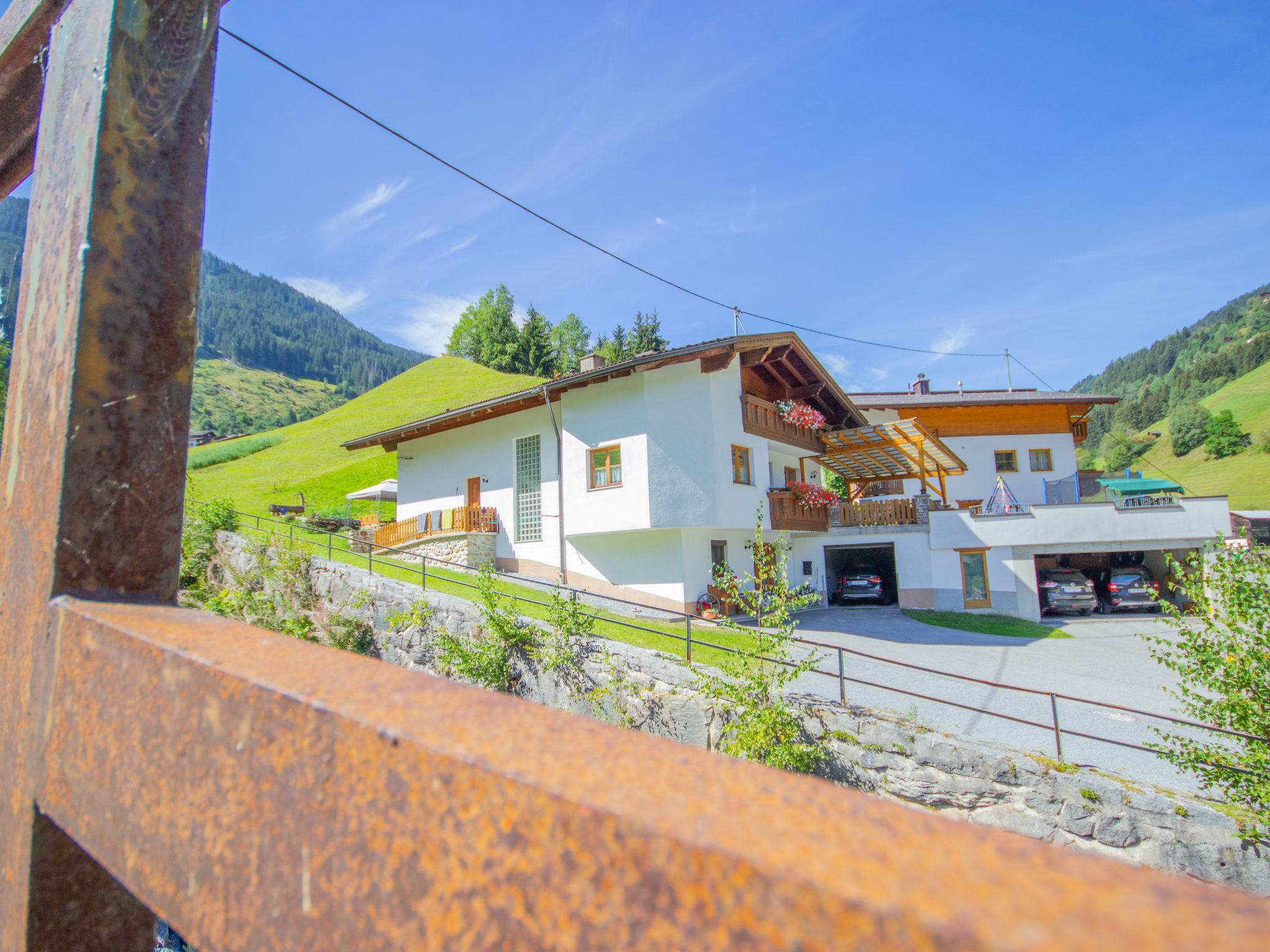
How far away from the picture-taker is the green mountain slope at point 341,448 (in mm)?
33750

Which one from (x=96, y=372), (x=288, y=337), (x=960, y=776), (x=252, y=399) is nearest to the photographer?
(x=96, y=372)

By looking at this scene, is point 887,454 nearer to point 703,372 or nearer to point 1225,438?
point 703,372

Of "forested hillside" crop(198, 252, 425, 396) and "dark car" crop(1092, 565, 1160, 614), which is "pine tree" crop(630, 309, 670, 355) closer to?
"dark car" crop(1092, 565, 1160, 614)

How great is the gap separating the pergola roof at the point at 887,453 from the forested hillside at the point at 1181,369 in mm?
57237

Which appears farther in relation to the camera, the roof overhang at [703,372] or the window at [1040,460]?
the window at [1040,460]

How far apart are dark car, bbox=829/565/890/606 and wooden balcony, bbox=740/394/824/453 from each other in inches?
180

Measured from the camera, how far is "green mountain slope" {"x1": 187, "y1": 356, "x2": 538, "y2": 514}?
33.8 m

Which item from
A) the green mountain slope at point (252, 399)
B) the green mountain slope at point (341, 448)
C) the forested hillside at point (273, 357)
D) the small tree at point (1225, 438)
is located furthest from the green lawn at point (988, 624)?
the forested hillside at point (273, 357)

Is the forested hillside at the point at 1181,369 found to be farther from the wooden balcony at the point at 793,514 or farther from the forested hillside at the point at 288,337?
the forested hillside at the point at 288,337

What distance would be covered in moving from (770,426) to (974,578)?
8.37m

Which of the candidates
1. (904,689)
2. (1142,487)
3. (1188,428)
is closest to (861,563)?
(1142,487)

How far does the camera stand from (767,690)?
28.6 ft

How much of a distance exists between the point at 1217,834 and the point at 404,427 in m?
20.8

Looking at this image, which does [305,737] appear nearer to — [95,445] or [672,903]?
[672,903]
